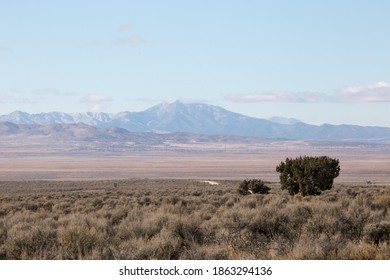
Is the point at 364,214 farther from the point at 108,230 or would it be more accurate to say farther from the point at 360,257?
the point at 108,230

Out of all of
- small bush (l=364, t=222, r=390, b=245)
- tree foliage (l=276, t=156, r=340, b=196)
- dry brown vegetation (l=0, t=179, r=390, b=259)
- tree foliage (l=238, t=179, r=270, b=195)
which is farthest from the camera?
tree foliage (l=238, t=179, r=270, b=195)

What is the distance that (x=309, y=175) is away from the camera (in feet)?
104

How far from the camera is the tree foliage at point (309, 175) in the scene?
31500mm

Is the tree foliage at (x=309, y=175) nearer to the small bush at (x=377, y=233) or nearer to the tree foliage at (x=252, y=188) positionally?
the tree foliage at (x=252, y=188)

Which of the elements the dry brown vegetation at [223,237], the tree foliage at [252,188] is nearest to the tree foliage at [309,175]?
the tree foliage at [252,188]

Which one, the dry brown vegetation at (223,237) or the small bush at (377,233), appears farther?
the small bush at (377,233)

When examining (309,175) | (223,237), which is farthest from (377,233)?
(309,175)

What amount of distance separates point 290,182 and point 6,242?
22.6 m

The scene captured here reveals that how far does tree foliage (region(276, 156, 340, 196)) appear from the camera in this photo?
3150 centimetres

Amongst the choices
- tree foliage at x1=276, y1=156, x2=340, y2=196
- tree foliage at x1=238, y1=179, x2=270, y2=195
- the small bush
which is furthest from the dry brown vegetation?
tree foliage at x1=238, y1=179, x2=270, y2=195

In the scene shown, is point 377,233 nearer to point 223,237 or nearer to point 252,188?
point 223,237

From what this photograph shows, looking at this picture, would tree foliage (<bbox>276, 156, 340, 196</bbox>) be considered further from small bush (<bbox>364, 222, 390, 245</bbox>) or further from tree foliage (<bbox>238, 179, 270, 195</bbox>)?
small bush (<bbox>364, 222, 390, 245</bbox>)
